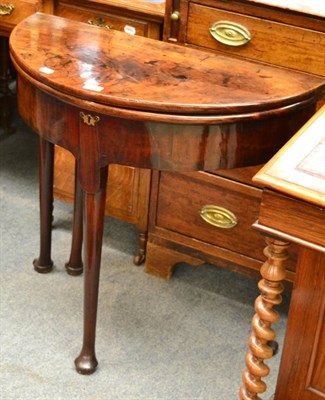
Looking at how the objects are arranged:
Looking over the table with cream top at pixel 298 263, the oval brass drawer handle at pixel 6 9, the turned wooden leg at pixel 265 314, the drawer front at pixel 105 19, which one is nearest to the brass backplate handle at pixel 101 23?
the drawer front at pixel 105 19

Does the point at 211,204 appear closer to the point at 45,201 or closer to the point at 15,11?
the point at 45,201

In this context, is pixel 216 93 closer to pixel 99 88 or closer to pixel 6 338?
pixel 99 88

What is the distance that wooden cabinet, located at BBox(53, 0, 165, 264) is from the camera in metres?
2.30

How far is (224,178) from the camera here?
230 cm

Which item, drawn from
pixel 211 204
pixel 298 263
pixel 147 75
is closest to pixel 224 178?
pixel 211 204

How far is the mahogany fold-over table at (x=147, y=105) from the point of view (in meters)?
1.78

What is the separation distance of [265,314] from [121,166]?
105cm

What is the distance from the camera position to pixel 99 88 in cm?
180

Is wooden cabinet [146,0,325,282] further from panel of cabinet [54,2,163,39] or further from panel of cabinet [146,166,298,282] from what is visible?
panel of cabinet [54,2,163,39]

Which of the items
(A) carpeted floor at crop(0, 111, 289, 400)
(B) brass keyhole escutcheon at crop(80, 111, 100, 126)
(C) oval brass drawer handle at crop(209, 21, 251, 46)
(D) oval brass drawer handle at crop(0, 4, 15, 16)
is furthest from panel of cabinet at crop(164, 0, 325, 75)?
(A) carpeted floor at crop(0, 111, 289, 400)

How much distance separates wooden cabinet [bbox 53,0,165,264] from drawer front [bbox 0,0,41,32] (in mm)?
167

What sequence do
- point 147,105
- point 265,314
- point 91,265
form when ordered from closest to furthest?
point 265,314
point 147,105
point 91,265

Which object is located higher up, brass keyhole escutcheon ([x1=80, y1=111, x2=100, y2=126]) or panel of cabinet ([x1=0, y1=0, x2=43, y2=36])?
brass keyhole escutcheon ([x1=80, y1=111, x2=100, y2=126])

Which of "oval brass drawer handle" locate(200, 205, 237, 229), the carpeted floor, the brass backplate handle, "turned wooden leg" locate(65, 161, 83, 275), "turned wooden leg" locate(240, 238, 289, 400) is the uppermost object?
the brass backplate handle
